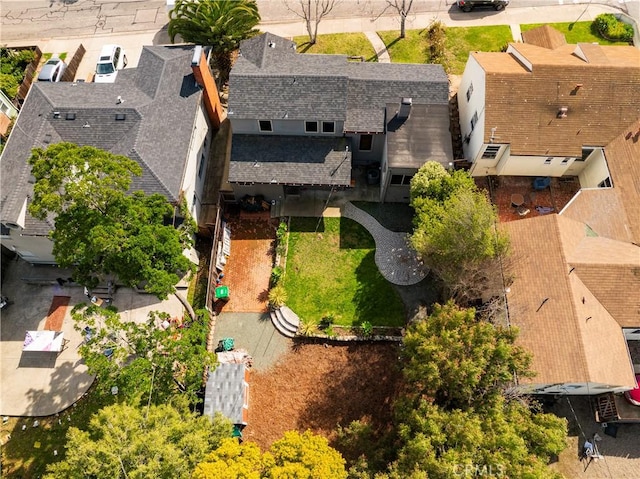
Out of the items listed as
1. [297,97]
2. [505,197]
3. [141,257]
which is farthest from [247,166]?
[505,197]

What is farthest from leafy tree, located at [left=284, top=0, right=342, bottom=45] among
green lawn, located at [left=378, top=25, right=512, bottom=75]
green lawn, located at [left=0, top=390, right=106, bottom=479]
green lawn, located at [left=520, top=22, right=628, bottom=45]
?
green lawn, located at [left=0, top=390, right=106, bottom=479]

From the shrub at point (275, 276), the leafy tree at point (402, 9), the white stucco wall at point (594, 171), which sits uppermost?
the leafy tree at point (402, 9)

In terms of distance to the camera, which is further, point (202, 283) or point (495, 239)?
point (202, 283)

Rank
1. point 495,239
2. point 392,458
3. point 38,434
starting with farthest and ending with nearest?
point 38,434 → point 495,239 → point 392,458

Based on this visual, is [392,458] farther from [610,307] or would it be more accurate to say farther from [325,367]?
[610,307]

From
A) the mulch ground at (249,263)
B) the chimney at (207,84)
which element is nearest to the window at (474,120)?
the mulch ground at (249,263)

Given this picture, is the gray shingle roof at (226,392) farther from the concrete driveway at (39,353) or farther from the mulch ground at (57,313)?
the mulch ground at (57,313)
